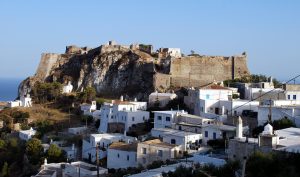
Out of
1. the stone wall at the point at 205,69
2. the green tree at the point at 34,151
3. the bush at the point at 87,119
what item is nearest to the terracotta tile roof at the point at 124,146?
the green tree at the point at 34,151

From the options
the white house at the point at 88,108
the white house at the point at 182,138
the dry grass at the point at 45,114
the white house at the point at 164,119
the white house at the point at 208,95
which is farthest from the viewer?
the dry grass at the point at 45,114

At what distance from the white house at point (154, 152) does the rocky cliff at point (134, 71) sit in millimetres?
20603

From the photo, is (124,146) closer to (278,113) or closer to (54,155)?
(54,155)

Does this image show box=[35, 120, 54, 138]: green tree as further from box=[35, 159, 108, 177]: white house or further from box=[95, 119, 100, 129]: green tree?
box=[35, 159, 108, 177]: white house

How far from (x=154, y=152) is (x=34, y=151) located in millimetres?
12341

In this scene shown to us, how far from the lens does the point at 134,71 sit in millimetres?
54219

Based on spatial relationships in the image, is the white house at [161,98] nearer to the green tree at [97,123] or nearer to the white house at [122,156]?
the green tree at [97,123]

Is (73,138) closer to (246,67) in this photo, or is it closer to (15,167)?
(15,167)

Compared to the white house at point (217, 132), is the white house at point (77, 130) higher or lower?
lower

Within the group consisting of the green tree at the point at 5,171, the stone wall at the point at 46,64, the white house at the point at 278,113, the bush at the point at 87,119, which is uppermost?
the stone wall at the point at 46,64

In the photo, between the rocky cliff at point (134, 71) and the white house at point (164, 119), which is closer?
the white house at point (164, 119)

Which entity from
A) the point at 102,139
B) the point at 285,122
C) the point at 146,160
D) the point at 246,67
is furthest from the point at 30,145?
the point at 246,67

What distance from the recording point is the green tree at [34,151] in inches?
1452

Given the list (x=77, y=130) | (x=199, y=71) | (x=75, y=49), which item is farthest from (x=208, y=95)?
(x=75, y=49)
